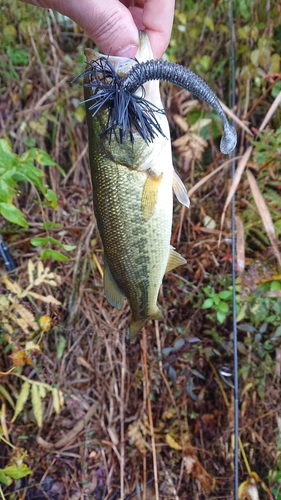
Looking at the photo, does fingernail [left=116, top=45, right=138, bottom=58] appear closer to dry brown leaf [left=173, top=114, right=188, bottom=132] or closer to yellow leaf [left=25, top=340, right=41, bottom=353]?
dry brown leaf [left=173, top=114, right=188, bottom=132]

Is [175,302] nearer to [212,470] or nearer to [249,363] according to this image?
[249,363]

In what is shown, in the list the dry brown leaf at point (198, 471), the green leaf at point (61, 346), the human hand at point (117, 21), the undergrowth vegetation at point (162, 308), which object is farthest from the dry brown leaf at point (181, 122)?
the dry brown leaf at point (198, 471)

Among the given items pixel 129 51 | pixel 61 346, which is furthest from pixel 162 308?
pixel 129 51

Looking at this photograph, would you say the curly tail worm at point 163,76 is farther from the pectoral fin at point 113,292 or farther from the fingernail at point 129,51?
the pectoral fin at point 113,292

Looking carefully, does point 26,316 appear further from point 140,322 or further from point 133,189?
point 133,189

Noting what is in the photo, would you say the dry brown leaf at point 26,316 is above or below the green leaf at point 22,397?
above

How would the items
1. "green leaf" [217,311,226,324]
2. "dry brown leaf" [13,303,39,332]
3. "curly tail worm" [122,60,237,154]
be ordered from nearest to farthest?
"curly tail worm" [122,60,237,154] → "dry brown leaf" [13,303,39,332] → "green leaf" [217,311,226,324]

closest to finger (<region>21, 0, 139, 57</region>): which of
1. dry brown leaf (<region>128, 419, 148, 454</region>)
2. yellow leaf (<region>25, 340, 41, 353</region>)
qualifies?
yellow leaf (<region>25, 340, 41, 353</region>)
